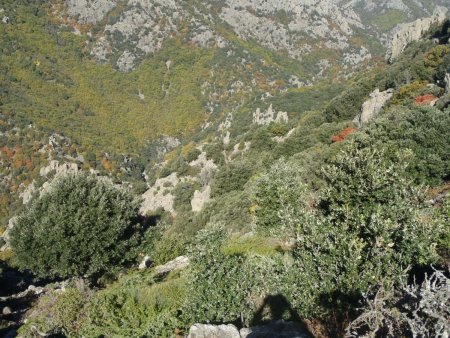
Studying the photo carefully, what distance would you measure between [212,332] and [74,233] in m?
23.2

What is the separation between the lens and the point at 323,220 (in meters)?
15.0

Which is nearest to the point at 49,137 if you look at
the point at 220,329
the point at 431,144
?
the point at 431,144

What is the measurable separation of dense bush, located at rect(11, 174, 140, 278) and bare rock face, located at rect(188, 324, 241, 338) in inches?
871

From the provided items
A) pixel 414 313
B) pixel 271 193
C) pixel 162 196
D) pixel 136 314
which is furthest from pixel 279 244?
pixel 162 196

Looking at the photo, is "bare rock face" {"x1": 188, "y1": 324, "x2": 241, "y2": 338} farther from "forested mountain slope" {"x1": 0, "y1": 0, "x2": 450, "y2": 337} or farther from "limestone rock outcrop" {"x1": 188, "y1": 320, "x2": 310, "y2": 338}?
"forested mountain slope" {"x1": 0, "y1": 0, "x2": 450, "y2": 337}

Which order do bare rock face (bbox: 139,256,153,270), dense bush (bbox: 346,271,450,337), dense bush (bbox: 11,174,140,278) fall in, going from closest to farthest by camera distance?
dense bush (bbox: 346,271,450,337)
dense bush (bbox: 11,174,140,278)
bare rock face (bbox: 139,256,153,270)

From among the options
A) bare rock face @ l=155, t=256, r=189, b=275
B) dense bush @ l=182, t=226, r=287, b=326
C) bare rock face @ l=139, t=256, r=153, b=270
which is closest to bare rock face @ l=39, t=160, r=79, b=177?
bare rock face @ l=139, t=256, r=153, b=270

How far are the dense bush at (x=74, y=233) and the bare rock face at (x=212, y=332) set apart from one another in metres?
22.1

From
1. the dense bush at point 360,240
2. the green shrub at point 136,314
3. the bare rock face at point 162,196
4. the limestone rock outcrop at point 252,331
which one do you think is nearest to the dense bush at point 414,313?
the dense bush at point 360,240

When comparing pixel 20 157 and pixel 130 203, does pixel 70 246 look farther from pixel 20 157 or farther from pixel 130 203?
pixel 20 157

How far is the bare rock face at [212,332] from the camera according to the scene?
1211 cm

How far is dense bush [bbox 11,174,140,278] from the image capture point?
104 feet

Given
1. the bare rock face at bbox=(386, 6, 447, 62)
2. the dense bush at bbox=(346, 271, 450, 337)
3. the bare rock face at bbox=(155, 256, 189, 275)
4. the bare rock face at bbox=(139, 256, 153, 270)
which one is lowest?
the dense bush at bbox=(346, 271, 450, 337)

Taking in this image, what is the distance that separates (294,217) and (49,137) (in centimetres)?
15446
